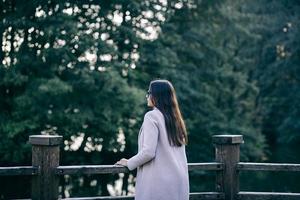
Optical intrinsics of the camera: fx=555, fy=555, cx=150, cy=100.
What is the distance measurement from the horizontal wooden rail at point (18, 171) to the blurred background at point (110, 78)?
1135cm

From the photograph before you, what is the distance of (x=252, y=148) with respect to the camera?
75.3 feet

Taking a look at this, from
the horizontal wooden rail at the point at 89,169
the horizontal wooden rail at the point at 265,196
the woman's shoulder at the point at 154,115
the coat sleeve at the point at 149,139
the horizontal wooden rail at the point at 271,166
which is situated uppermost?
the woman's shoulder at the point at 154,115

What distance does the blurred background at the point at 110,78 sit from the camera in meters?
18.0

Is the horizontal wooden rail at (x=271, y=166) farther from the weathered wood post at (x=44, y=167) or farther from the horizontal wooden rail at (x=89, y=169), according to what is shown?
the weathered wood post at (x=44, y=167)

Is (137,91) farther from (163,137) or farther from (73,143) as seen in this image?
(163,137)

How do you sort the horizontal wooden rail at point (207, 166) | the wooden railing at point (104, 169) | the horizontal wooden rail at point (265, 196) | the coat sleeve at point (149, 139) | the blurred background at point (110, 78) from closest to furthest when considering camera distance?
the coat sleeve at point (149, 139) → the wooden railing at point (104, 169) → the horizontal wooden rail at point (207, 166) → the horizontal wooden rail at point (265, 196) → the blurred background at point (110, 78)

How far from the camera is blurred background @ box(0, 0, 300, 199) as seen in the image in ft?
59.0

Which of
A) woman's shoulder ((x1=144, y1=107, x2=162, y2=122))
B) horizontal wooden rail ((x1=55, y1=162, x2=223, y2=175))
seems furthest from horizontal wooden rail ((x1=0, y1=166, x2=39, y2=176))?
woman's shoulder ((x1=144, y1=107, x2=162, y2=122))

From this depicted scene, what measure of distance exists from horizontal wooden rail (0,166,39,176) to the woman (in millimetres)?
1610

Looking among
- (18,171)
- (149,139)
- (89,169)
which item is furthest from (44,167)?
(149,139)

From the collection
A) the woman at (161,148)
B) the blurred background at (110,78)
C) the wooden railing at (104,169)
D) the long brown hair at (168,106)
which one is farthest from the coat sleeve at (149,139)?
the blurred background at (110,78)

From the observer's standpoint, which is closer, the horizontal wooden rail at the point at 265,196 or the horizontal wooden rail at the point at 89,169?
the horizontal wooden rail at the point at 89,169

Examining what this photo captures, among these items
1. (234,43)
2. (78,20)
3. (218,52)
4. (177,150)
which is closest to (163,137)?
(177,150)

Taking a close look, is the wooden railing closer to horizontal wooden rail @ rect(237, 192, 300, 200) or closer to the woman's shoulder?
horizontal wooden rail @ rect(237, 192, 300, 200)
